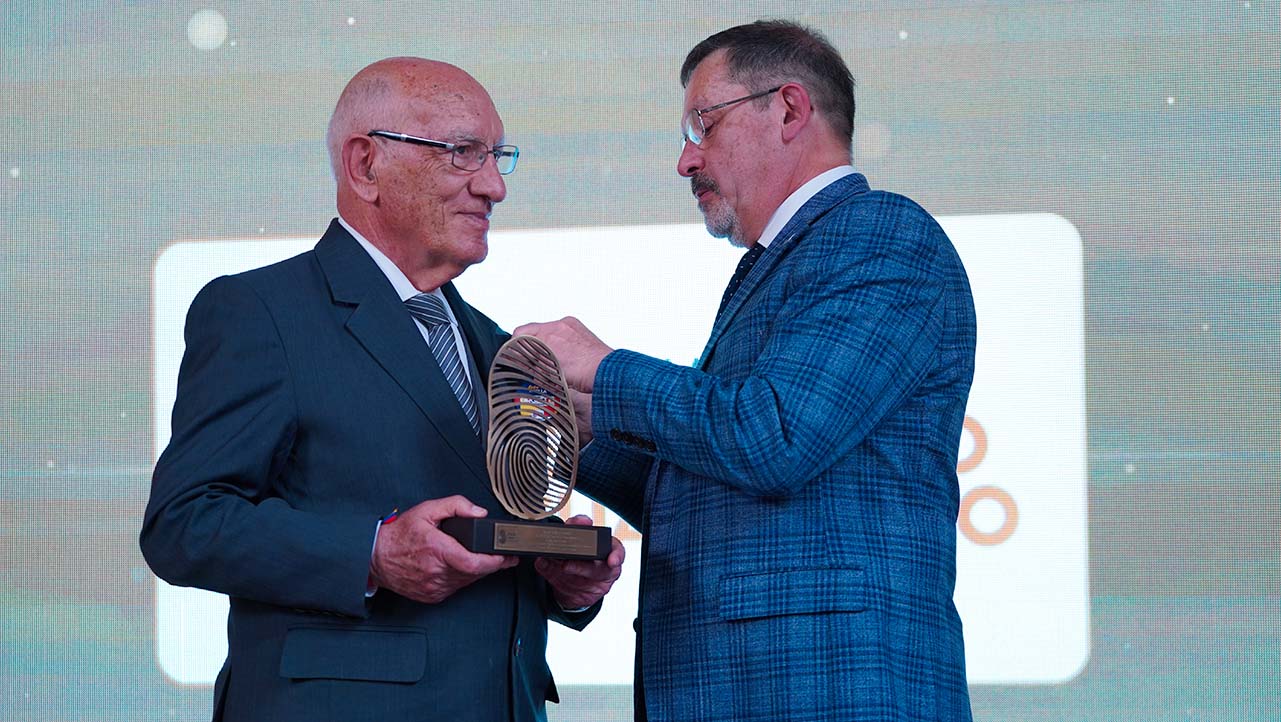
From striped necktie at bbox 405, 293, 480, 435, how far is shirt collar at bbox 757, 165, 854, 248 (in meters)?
0.55

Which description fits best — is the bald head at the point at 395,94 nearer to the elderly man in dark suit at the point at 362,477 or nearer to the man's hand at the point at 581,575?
the elderly man in dark suit at the point at 362,477

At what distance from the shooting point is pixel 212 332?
1869 mm

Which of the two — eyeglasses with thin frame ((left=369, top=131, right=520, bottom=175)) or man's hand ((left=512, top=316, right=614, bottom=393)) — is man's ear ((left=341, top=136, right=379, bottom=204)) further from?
man's hand ((left=512, top=316, right=614, bottom=393))

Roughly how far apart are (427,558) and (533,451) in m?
0.27

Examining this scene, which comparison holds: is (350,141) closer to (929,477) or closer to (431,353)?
(431,353)

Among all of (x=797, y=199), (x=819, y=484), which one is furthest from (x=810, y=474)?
(x=797, y=199)

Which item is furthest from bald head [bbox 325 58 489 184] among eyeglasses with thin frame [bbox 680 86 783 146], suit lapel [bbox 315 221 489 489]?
eyeglasses with thin frame [bbox 680 86 783 146]

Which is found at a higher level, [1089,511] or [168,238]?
[168,238]

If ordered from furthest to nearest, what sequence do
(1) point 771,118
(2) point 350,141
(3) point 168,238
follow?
(3) point 168,238, (1) point 771,118, (2) point 350,141

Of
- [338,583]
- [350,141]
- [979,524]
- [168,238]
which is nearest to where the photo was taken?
[338,583]

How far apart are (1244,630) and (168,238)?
319 centimetres

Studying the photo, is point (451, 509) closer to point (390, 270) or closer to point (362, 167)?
point (390, 270)

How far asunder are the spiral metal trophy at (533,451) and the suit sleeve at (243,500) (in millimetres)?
189

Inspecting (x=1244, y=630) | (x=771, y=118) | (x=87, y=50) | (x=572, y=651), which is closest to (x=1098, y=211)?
(x=1244, y=630)
